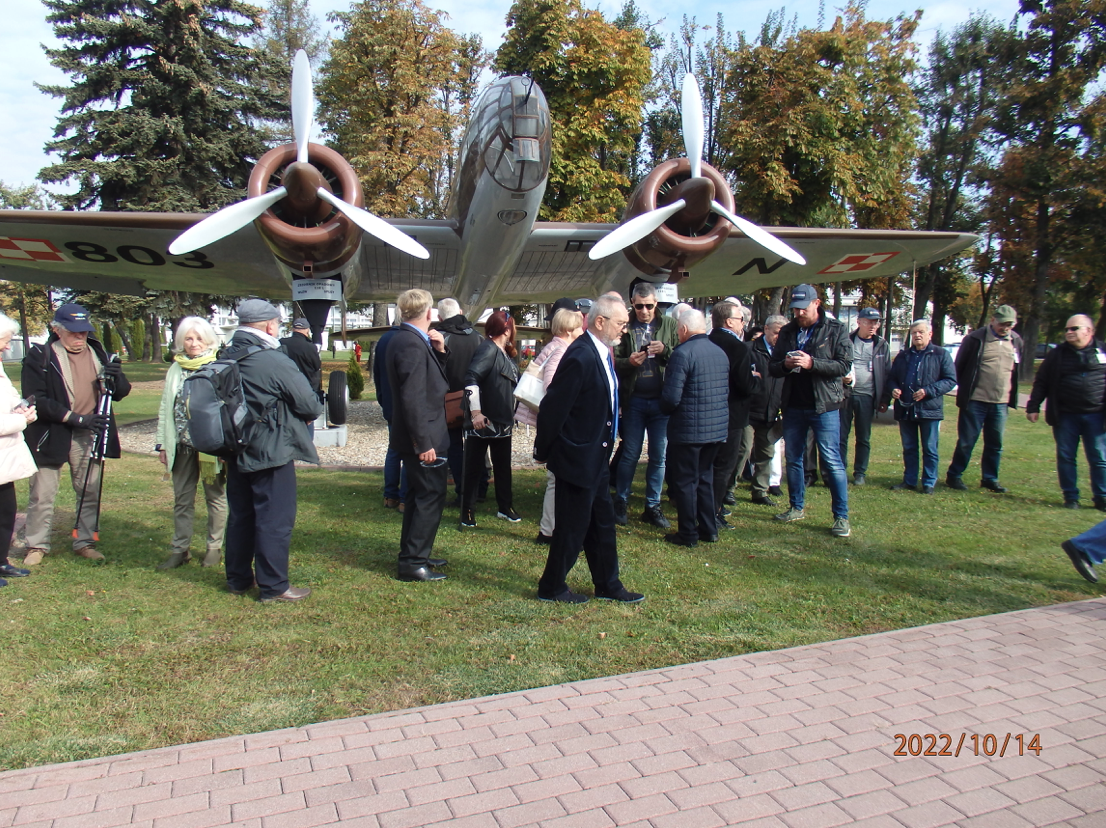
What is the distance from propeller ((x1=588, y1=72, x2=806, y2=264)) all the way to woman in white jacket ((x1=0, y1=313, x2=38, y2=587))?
549cm

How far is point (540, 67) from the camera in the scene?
24.5 m

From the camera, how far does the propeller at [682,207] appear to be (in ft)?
27.0

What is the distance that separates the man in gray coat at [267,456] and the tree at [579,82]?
2134 centimetres

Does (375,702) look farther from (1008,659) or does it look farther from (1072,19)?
(1072,19)

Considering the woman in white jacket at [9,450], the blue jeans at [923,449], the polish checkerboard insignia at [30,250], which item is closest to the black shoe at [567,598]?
the woman in white jacket at [9,450]

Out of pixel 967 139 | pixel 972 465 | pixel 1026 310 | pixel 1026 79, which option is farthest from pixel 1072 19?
pixel 972 465

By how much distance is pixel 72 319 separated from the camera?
5047mm

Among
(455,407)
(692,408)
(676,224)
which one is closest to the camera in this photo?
(692,408)

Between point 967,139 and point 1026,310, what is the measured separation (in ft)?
27.6

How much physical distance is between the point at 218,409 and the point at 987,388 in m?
8.02

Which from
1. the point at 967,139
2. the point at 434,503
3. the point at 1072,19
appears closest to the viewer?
the point at 434,503

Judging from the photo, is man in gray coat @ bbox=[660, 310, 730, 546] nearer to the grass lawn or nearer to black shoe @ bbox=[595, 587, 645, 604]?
the grass lawn

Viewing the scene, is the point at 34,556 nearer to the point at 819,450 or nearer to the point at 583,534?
the point at 583,534
